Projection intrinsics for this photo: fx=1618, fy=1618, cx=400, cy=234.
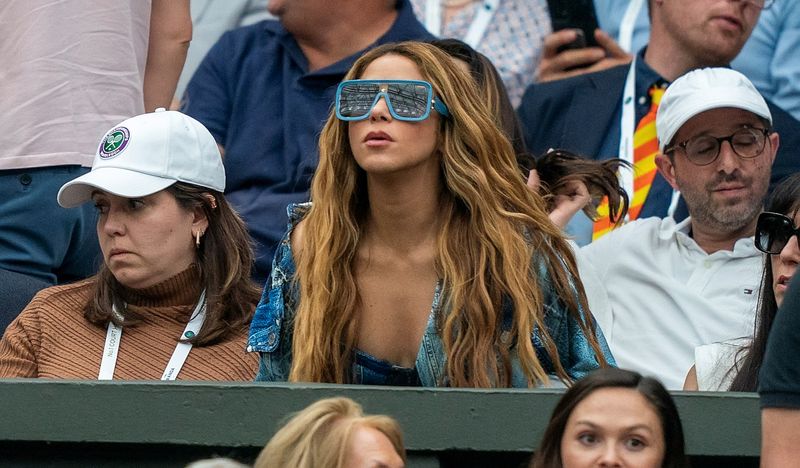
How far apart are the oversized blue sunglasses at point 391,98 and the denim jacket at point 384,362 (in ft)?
1.51

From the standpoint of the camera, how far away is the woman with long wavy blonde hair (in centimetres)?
418

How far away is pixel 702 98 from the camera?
213 inches

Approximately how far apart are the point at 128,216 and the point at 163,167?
0.18m

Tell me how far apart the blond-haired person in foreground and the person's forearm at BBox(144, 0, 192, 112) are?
2.38m

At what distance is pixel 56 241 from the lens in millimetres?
4922

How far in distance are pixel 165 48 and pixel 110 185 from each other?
34.8 inches

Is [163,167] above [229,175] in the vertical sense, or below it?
above

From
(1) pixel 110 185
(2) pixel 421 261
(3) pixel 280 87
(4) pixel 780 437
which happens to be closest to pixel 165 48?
(3) pixel 280 87

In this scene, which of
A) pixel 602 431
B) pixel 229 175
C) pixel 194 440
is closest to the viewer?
pixel 602 431

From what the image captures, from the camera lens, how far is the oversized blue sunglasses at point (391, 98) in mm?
4301

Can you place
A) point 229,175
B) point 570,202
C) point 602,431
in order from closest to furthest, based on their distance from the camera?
1. point 602,431
2. point 570,202
3. point 229,175

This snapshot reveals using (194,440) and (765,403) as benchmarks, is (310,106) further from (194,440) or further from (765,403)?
(765,403)

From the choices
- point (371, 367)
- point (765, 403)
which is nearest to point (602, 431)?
point (765, 403)

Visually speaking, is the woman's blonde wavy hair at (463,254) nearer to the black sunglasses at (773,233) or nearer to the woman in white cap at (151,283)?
the woman in white cap at (151,283)
